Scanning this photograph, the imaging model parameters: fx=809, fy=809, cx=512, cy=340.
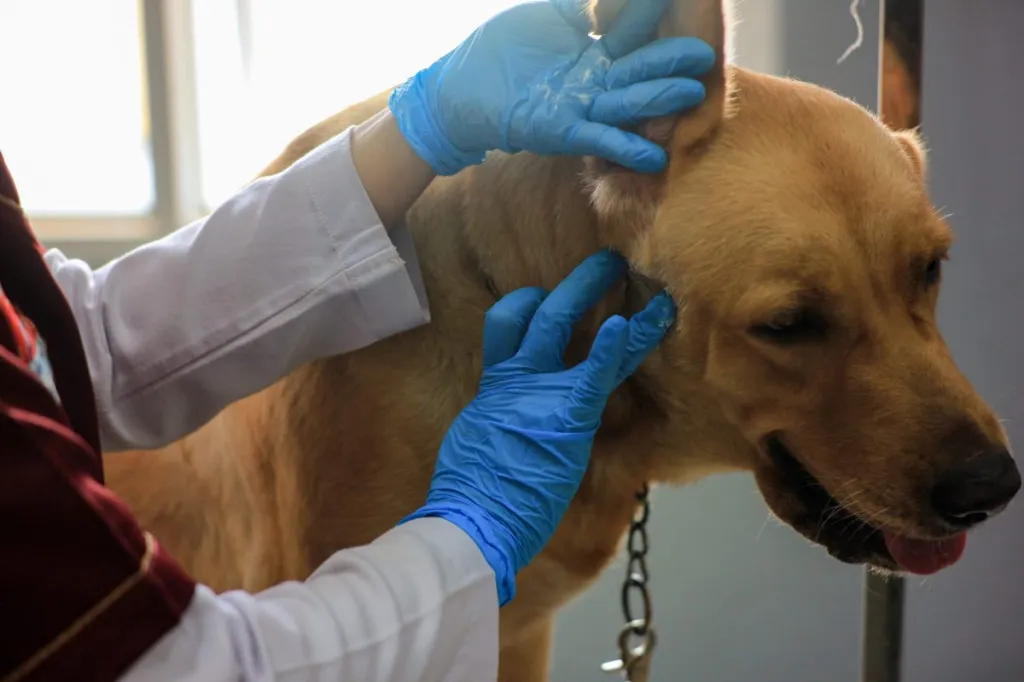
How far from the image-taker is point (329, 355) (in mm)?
892

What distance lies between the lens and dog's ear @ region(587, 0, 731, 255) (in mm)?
735

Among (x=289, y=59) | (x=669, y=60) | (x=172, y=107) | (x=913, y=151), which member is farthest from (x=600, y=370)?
(x=172, y=107)

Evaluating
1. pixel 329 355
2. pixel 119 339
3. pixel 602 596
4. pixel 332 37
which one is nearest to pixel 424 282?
pixel 329 355

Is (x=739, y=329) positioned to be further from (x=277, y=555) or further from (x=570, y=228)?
(x=277, y=555)

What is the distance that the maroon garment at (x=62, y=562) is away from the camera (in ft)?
1.44

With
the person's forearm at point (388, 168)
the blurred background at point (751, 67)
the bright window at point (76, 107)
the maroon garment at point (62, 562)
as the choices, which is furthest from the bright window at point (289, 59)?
the maroon garment at point (62, 562)

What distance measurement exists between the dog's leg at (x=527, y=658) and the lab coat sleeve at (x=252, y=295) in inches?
22.9

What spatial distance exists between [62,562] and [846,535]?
71 cm

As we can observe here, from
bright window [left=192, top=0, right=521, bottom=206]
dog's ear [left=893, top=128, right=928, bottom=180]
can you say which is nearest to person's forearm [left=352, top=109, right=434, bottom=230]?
dog's ear [left=893, top=128, right=928, bottom=180]

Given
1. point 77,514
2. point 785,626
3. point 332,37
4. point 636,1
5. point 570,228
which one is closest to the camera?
point 77,514

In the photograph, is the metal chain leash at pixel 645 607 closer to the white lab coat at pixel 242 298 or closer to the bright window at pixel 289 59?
the white lab coat at pixel 242 298

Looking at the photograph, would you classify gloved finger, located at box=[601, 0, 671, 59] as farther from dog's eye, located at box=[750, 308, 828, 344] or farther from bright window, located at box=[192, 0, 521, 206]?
bright window, located at box=[192, 0, 521, 206]

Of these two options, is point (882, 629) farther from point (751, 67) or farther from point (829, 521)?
point (751, 67)

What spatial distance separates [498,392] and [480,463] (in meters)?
0.07
